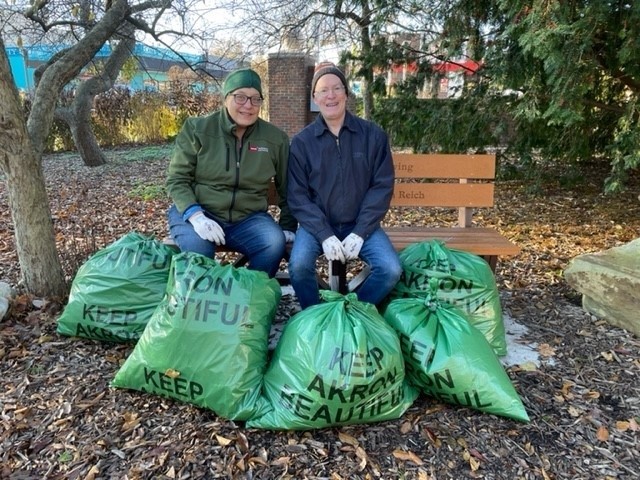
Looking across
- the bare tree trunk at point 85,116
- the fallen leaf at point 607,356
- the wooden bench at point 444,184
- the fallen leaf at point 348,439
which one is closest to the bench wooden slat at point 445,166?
the wooden bench at point 444,184

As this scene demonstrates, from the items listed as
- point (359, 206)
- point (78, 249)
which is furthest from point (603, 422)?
point (78, 249)

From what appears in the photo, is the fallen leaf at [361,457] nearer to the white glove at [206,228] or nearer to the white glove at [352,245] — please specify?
the white glove at [352,245]

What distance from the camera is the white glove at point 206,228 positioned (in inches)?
106

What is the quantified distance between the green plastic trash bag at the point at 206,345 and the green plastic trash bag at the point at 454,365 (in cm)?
63

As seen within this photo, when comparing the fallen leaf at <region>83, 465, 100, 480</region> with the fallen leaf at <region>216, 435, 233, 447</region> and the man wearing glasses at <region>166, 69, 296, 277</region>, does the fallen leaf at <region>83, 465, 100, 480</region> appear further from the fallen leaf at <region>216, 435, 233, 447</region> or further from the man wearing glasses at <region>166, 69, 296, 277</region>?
the man wearing glasses at <region>166, 69, 296, 277</region>

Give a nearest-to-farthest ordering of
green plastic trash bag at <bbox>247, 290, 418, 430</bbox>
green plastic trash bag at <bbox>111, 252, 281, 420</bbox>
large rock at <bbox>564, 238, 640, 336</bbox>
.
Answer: green plastic trash bag at <bbox>247, 290, 418, 430</bbox>
green plastic trash bag at <bbox>111, 252, 281, 420</bbox>
large rock at <bbox>564, 238, 640, 336</bbox>

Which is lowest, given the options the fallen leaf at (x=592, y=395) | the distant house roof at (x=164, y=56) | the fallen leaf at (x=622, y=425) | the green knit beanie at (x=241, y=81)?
the fallen leaf at (x=622, y=425)

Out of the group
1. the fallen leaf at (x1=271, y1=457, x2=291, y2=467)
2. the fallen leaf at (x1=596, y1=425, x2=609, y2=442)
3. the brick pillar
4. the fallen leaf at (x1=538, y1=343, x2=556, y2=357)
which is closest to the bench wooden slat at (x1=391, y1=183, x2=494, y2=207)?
the fallen leaf at (x1=538, y1=343, x2=556, y2=357)

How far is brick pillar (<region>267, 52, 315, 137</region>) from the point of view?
1277 cm

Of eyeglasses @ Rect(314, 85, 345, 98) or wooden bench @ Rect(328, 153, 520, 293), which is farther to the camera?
wooden bench @ Rect(328, 153, 520, 293)

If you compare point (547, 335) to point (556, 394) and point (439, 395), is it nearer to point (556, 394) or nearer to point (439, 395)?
point (556, 394)

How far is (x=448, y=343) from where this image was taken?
2193mm

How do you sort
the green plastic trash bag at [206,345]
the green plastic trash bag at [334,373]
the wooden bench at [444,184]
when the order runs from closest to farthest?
the green plastic trash bag at [334,373] < the green plastic trash bag at [206,345] < the wooden bench at [444,184]

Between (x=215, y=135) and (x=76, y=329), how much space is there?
48.5 inches
